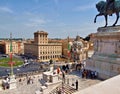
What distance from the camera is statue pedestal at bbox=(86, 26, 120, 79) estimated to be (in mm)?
15301

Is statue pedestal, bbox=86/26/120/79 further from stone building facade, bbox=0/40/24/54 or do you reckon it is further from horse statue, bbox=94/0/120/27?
stone building facade, bbox=0/40/24/54

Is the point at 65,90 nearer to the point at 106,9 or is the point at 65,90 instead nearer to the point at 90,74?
the point at 90,74

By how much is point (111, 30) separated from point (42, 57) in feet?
208

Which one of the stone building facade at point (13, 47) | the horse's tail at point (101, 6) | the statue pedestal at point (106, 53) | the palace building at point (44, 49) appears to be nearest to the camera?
the statue pedestal at point (106, 53)

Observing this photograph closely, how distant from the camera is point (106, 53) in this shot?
16.9 meters

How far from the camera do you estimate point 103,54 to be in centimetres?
1723

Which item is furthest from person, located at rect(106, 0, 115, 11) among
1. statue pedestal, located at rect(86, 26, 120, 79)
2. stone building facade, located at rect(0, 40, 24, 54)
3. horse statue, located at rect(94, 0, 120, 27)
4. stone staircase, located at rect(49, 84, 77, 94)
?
stone building facade, located at rect(0, 40, 24, 54)

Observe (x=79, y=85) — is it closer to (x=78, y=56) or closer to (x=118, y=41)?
(x=118, y=41)

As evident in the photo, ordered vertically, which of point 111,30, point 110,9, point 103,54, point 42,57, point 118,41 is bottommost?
point 42,57

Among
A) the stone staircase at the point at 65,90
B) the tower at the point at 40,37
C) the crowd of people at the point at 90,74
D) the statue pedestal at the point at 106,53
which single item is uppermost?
the tower at the point at 40,37

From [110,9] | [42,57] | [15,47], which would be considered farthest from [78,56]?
[15,47]

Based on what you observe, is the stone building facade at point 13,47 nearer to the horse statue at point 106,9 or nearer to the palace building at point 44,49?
the palace building at point 44,49

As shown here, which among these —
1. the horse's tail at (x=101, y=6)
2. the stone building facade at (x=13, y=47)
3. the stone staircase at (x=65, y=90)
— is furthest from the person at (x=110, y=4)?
the stone building facade at (x=13, y=47)

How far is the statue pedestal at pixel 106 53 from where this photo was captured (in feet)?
50.2
